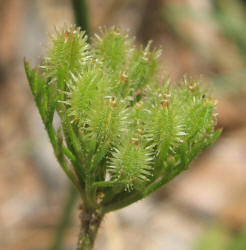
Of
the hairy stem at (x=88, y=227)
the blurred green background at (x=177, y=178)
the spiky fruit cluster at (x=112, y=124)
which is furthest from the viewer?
the blurred green background at (x=177, y=178)

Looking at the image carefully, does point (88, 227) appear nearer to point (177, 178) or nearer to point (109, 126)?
point (109, 126)

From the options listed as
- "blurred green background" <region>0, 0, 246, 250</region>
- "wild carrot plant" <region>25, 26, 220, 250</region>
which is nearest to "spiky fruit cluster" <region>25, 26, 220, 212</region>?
"wild carrot plant" <region>25, 26, 220, 250</region>

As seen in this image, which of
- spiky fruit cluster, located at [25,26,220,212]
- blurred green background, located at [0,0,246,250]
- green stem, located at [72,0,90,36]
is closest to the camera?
spiky fruit cluster, located at [25,26,220,212]

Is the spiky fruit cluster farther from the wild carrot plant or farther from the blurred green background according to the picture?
the blurred green background

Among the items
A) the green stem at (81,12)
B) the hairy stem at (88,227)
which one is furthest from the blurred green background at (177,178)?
the hairy stem at (88,227)

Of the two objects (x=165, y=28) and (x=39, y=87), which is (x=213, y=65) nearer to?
(x=165, y=28)

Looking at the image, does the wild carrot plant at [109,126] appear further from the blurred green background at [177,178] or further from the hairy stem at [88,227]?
the blurred green background at [177,178]

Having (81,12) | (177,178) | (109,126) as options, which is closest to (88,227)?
(109,126)
